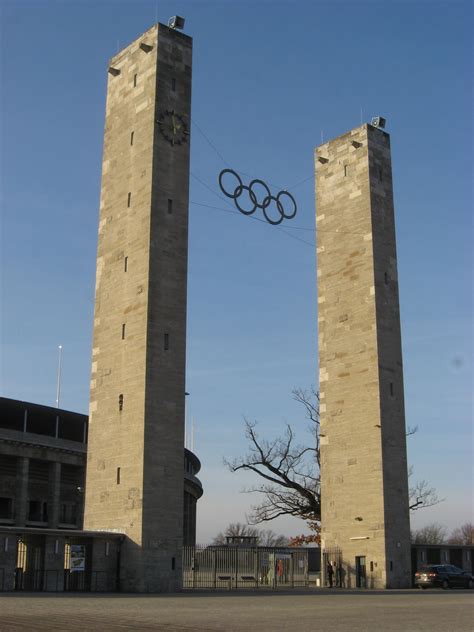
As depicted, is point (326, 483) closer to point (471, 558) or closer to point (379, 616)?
point (471, 558)

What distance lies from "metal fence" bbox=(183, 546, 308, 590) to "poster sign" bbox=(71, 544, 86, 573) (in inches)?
343

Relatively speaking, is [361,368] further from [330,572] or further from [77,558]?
[77,558]

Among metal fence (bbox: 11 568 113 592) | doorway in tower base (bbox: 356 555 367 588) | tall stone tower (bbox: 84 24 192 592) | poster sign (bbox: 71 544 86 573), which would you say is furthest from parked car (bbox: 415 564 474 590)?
poster sign (bbox: 71 544 86 573)

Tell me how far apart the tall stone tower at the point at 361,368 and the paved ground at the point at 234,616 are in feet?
61.8

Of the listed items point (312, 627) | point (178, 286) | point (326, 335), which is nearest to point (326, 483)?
point (326, 335)

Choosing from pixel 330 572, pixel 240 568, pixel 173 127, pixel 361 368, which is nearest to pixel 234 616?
pixel 240 568

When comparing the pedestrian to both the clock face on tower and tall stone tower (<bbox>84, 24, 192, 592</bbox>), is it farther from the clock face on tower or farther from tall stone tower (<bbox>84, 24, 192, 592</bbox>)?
the clock face on tower

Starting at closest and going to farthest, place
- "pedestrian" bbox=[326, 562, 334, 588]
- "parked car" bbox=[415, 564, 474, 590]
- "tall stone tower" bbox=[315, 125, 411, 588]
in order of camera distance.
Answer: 1. "parked car" bbox=[415, 564, 474, 590]
2. "tall stone tower" bbox=[315, 125, 411, 588]
3. "pedestrian" bbox=[326, 562, 334, 588]

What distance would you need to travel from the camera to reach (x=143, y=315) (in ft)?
135

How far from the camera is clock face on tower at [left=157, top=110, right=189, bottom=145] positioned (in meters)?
44.2

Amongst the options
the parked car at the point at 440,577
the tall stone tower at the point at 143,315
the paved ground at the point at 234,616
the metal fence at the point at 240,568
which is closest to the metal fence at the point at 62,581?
the tall stone tower at the point at 143,315

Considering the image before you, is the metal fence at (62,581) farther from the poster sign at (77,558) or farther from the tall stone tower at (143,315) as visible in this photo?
the tall stone tower at (143,315)

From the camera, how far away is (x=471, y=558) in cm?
5547

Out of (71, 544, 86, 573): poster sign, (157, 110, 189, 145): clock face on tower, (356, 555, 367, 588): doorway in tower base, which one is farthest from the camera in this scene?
(356, 555, 367, 588): doorway in tower base
